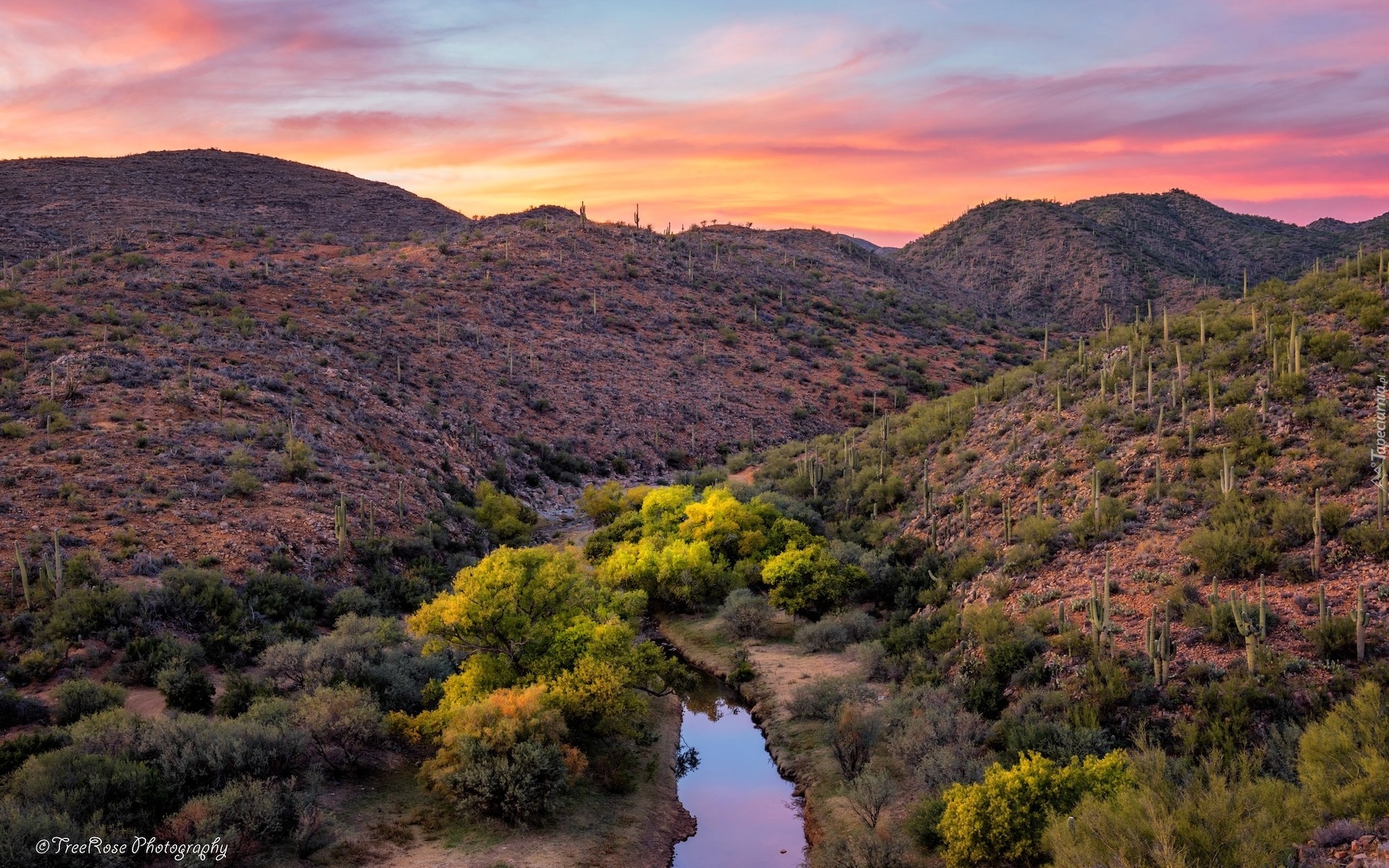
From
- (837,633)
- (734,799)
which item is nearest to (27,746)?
(734,799)

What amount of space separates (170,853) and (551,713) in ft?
21.2

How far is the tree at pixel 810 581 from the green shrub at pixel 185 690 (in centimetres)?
1553

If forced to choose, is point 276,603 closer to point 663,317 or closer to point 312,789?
point 312,789

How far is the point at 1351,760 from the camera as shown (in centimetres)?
1079

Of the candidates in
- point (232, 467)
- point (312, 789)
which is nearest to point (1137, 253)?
point (232, 467)

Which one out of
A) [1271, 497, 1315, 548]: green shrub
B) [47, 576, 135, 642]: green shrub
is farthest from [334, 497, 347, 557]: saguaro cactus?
[1271, 497, 1315, 548]: green shrub

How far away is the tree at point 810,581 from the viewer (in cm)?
2605

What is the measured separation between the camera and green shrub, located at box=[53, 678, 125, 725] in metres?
16.4

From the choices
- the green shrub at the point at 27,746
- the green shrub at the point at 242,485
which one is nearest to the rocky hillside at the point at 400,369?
the green shrub at the point at 242,485

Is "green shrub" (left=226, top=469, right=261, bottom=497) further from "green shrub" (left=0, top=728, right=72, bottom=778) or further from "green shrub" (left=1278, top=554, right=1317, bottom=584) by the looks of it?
"green shrub" (left=1278, top=554, right=1317, bottom=584)

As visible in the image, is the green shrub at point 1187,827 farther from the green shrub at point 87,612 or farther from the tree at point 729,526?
the green shrub at point 87,612

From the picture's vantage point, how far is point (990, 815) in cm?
1318

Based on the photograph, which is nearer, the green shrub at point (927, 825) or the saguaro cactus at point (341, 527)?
the green shrub at point (927, 825)

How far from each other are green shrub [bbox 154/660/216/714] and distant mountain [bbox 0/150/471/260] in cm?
6133
